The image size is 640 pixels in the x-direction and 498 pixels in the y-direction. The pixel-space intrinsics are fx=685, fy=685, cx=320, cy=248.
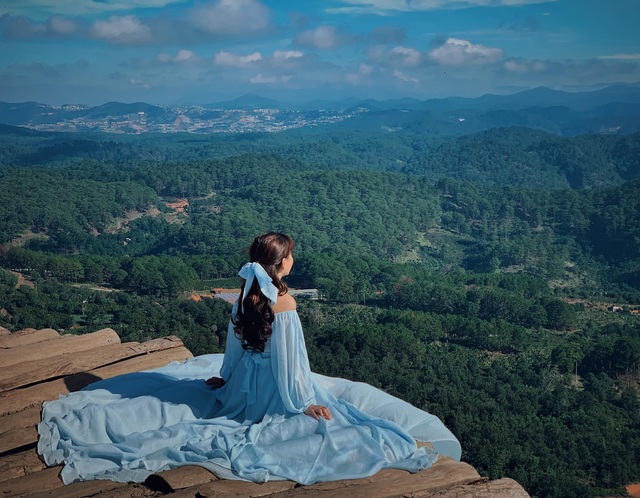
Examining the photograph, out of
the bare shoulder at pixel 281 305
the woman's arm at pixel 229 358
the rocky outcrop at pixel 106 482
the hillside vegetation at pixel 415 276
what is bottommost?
the hillside vegetation at pixel 415 276

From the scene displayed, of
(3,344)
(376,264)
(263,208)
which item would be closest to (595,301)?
(376,264)

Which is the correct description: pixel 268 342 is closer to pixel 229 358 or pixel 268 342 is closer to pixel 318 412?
pixel 229 358

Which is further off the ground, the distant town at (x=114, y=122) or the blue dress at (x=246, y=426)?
the distant town at (x=114, y=122)

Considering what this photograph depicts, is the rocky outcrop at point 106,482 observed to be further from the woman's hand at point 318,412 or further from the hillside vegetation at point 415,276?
the hillside vegetation at point 415,276

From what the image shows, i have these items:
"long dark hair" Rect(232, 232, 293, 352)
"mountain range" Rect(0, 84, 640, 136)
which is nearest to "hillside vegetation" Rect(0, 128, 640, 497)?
"long dark hair" Rect(232, 232, 293, 352)

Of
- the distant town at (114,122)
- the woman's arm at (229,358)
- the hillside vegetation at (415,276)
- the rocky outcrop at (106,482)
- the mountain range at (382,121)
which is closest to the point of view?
the rocky outcrop at (106,482)

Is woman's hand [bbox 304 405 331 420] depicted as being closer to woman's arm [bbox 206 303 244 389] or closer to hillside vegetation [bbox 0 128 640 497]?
woman's arm [bbox 206 303 244 389]

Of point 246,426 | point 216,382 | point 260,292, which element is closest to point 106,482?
point 246,426

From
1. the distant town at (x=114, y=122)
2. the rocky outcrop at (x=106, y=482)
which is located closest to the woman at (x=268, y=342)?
the rocky outcrop at (x=106, y=482)
